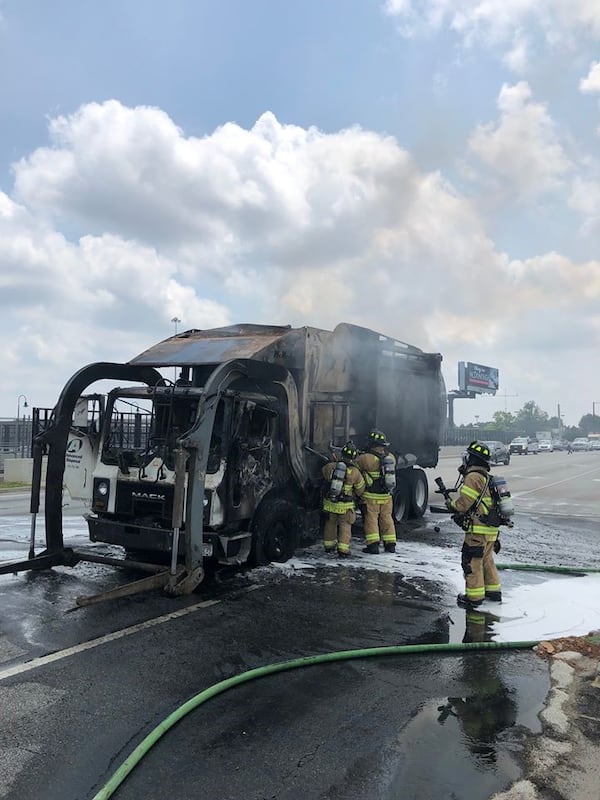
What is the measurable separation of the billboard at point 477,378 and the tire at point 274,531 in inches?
2437

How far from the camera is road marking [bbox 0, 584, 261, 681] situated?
13.8 feet

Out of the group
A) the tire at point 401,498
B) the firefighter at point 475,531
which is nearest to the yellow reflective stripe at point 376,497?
the firefighter at point 475,531

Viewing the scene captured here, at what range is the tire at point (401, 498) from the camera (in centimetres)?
1070

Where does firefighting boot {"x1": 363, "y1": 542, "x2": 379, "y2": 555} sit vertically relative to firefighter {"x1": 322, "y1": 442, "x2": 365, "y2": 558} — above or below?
below

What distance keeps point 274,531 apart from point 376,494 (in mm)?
1700

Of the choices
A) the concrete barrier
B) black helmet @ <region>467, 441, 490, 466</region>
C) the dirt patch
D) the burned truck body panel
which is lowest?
the dirt patch

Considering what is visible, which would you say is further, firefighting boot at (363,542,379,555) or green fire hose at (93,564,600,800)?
firefighting boot at (363,542,379,555)

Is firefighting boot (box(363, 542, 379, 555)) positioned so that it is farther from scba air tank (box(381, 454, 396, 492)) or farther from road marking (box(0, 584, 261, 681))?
road marking (box(0, 584, 261, 681))

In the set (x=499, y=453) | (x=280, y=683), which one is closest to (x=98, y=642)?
(x=280, y=683)

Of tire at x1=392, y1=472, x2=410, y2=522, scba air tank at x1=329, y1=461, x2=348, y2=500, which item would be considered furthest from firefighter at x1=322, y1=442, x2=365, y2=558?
tire at x1=392, y1=472, x2=410, y2=522

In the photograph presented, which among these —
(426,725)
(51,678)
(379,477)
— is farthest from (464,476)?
(51,678)

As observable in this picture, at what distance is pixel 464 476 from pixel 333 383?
118 inches

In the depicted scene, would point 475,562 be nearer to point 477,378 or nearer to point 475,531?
point 475,531

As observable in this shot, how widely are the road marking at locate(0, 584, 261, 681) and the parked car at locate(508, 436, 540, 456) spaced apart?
50.1 meters
